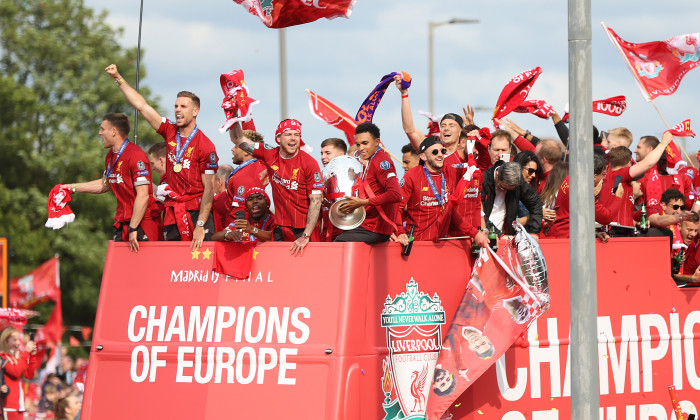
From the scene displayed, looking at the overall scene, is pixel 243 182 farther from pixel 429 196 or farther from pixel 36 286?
pixel 36 286

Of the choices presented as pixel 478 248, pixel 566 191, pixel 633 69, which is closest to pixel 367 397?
pixel 478 248

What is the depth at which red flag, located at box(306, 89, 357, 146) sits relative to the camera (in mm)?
12297

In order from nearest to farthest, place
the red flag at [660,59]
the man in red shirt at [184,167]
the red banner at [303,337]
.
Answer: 1. the red banner at [303,337]
2. the man in red shirt at [184,167]
3. the red flag at [660,59]

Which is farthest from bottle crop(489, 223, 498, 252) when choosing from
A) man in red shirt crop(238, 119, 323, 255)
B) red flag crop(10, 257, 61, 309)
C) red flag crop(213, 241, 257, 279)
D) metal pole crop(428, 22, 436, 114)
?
metal pole crop(428, 22, 436, 114)

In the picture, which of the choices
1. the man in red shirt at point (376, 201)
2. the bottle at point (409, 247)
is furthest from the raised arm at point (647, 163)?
the bottle at point (409, 247)

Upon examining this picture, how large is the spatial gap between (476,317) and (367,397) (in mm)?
1059

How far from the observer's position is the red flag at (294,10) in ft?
29.6

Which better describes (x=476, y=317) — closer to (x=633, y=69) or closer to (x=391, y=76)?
(x=391, y=76)

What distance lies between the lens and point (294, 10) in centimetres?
912

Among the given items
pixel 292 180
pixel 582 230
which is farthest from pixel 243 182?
pixel 582 230

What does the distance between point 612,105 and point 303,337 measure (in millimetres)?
6092

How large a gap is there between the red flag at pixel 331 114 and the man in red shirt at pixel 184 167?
3.65 m

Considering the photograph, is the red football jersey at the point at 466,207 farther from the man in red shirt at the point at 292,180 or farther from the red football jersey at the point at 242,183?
the red football jersey at the point at 242,183

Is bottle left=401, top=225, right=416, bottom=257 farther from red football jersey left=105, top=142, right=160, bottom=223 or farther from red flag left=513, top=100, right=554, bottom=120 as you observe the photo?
red flag left=513, top=100, right=554, bottom=120
